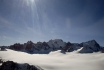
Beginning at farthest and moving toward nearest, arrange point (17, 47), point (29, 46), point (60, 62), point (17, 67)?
point (29, 46) → point (17, 47) → point (60, 62) → point (17, 67)

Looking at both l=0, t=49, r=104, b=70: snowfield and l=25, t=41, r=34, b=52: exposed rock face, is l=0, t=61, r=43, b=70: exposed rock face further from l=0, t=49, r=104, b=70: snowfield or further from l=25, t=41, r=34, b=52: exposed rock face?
l=25, t=41, r=34, b=52: exposed rock face

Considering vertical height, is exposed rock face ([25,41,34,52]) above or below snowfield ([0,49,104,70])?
above

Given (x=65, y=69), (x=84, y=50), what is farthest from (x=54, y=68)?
(x=84, y=50)

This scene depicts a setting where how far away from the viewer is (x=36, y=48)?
596 ft

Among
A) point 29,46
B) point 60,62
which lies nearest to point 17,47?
point 29,46

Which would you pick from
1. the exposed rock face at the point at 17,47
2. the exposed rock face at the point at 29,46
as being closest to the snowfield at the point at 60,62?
the exposed rock face at the point at 17,47

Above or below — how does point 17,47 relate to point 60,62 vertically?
above

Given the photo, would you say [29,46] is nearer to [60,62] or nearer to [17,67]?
[60,62]

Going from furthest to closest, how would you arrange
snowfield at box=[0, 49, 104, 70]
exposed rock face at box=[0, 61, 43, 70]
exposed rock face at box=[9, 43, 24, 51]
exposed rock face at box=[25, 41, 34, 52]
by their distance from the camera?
1. exposed rock face at box=[25, 41, 34, 52]
2. exposed rock face at box=[9, 43, 24, 51]
3. snowfield at box=[0, 49, 104, 70]
4. exposed rock face at box=[0, 61, 43, 70]

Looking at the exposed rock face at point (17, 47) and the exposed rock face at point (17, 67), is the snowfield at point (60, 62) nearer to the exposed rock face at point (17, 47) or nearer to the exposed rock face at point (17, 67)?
the exposed rock face at point (17, 67)

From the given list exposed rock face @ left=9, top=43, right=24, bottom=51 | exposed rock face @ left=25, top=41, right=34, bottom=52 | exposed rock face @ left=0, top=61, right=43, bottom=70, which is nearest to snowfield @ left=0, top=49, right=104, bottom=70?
exposed rock face @ left=0, top=61, right=43, bottom=70

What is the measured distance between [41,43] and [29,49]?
31.7 meters

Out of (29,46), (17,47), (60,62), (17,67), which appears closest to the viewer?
(17,67)

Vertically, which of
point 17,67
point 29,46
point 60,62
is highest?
point 29,46
